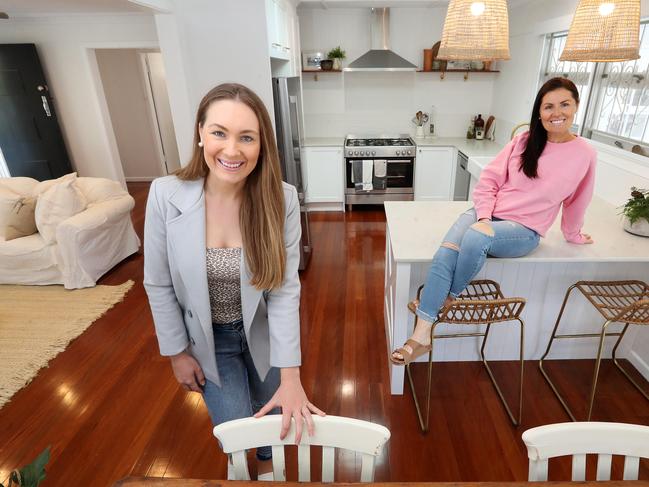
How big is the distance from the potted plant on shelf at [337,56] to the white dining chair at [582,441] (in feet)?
14.6

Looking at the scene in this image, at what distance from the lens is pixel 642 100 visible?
248 centimetres

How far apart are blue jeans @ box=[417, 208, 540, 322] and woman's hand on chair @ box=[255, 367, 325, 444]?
31.5 inches

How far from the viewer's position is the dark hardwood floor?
5.74 ft

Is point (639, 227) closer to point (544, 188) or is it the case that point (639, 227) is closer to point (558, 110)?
point (544, 188)

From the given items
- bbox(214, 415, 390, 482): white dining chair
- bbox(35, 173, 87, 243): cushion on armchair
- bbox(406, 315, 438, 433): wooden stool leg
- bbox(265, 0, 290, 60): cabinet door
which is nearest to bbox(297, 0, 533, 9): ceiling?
bbox(265, 0, 290, 60): cabinet door

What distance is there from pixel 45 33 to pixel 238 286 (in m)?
4.98

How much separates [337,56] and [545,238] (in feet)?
11.6

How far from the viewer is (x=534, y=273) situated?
2078 millimetres

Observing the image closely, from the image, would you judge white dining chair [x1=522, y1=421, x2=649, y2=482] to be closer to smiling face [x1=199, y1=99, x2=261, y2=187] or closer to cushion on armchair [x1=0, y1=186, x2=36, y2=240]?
smiling face [x1=199, y1=99, x2=261, y2=187]

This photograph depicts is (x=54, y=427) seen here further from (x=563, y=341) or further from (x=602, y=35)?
(x=602, y=35)

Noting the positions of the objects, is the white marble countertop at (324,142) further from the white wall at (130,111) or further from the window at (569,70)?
the white wall at (130,111)

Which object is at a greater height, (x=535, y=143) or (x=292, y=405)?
(x=535, y=143)

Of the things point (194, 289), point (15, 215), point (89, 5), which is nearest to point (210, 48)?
point (89, 5)

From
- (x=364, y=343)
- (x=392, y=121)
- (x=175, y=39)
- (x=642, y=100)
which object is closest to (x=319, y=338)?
(x=364, y=343)
